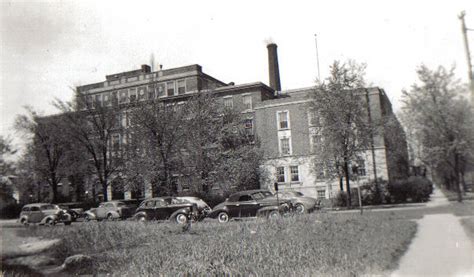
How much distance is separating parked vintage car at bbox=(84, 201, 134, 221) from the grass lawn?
770 centimetres

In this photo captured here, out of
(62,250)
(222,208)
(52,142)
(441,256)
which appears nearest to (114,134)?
(222,208)

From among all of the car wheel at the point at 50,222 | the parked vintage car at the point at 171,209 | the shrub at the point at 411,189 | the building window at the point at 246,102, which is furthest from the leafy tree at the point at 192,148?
the shrub at the point at 411,189

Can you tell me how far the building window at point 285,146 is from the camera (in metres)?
30.1

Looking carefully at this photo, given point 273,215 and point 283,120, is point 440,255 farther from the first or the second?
point 283,120

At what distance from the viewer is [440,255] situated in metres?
6.57

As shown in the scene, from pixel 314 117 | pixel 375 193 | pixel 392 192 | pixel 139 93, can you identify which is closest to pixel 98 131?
pixel 139 93

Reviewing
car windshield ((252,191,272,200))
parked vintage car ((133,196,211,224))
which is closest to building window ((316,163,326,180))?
car windshield ((252,191,272,200))

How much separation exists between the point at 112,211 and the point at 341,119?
13.2m

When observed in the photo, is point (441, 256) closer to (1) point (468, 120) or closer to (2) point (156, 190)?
(1) point (468, 120)

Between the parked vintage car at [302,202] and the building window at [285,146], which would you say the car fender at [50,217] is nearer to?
the parked vintage car at [302,202]

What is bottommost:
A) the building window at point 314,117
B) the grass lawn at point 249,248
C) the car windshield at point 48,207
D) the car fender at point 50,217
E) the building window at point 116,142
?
the grass lawn at point 249,248

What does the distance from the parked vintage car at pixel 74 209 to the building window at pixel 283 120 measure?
1942cm

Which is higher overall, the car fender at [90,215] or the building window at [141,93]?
the building window at [141,93]

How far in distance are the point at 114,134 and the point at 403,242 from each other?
630 inches
